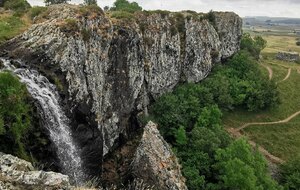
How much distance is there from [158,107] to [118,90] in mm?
16506

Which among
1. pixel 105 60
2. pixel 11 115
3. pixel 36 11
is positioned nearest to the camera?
pixel 11 115

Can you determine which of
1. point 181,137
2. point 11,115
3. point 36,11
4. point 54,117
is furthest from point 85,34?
point 181,137

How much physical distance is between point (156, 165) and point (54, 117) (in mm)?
15988

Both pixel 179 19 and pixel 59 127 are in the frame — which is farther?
pixel 179 19

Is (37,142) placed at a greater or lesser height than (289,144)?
greater

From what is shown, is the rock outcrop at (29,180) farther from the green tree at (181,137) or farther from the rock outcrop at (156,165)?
the green tree at (181,137)

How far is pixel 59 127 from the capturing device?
33000 millimetres

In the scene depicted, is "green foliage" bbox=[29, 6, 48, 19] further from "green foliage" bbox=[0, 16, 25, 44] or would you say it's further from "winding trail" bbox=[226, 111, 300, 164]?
"winding trail" bbox=[226, 111, 300, 164]

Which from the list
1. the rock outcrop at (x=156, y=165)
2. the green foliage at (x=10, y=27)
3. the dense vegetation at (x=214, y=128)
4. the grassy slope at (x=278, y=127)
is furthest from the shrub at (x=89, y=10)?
the grassy slope at (x=278, y=127)

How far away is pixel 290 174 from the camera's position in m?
61.4

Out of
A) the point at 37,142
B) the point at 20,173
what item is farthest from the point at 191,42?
the point at 20,173

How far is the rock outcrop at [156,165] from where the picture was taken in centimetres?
4222

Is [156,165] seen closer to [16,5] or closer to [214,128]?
[214,128]

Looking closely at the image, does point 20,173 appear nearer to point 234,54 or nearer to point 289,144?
point 289,144
